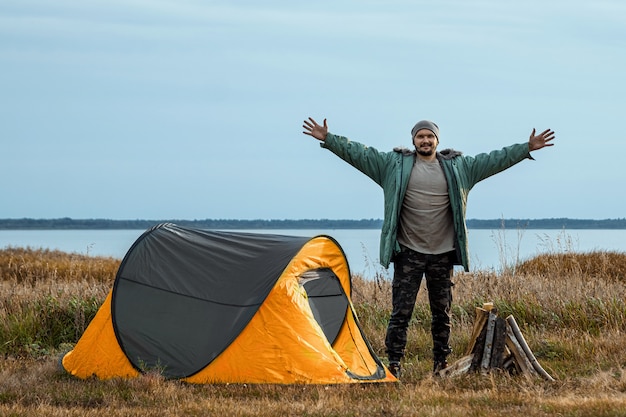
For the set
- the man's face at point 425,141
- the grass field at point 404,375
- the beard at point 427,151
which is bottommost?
the grass field at point 404,375

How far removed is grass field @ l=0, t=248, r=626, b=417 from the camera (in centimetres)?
657

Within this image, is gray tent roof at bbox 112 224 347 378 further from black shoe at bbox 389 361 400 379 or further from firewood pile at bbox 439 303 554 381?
firewood pile at bbox 439 303 554 381

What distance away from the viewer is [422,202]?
307 inches

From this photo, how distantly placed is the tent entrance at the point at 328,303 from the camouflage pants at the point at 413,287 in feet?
2.94

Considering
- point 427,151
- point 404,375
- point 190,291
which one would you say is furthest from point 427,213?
point 190,291

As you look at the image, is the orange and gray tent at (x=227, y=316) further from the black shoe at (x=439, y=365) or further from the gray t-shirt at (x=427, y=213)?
the gray t-shirt at (x=427, y=213)

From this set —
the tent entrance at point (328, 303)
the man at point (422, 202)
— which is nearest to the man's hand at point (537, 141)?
the man at point (422, 202)

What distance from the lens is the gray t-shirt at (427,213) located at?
781cm

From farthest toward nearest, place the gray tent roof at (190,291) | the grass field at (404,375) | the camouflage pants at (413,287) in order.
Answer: the camouflage pants at (413,287), the gray tent roof at (190,291), the grass field at (404,375)

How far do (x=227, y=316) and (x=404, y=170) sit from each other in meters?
2.19

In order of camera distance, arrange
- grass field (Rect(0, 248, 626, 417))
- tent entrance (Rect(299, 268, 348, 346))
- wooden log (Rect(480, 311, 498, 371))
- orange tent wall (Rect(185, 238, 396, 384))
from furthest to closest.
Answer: tent entrance (Rect(299, 268, 348, 346)) < wooden log (Rect(480, 311, 498, 371)) < orange tent wall (Rect(185, 238, 396, 384)) < grass field (Rect(0, 248, 626, 417))

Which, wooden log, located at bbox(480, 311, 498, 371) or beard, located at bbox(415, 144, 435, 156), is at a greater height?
beard, located at bbox(415, 144, 435, 156)

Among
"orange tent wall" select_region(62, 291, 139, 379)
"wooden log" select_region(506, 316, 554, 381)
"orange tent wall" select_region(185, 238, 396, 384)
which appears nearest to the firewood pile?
"wooden log" select_region(506, 316, 554, 381)

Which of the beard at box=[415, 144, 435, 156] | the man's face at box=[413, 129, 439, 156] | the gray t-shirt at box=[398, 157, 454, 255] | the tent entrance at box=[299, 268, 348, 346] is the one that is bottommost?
the tent entrance at box=[299, 268, 348, 346]
